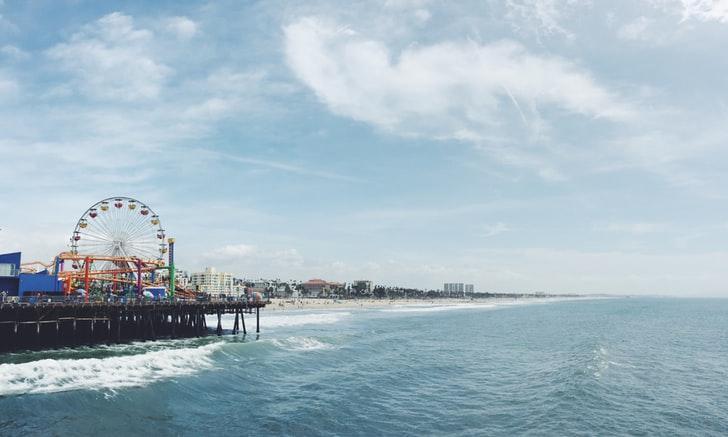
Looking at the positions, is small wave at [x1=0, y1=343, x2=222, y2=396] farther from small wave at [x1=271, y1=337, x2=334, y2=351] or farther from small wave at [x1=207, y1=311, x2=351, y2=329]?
small wave at [x1=207, y1=311, x2=351, y2=329]

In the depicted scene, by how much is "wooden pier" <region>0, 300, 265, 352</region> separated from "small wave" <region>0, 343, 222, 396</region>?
988 cm

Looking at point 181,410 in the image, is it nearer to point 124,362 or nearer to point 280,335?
point 124,362

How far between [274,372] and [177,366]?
756cm

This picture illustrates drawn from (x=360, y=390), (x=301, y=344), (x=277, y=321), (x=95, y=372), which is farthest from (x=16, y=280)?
(x=277, y=321)

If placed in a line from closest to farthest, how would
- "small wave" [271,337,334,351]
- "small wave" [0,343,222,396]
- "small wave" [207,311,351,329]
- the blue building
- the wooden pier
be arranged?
"small wave" [0,343,222,396] < the wooden pier < the blue building < "small wave" [271,337,334,351] < "small wave" [207,311,351,329]

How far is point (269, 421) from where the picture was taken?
1038 inches

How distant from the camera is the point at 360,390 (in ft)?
112

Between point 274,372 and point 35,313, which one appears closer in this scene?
point 274,372

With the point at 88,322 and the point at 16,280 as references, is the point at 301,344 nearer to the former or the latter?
the point at 88,322

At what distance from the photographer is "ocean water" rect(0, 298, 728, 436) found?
25500 mm

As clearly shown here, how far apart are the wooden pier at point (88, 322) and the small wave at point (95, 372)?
32.4 feet

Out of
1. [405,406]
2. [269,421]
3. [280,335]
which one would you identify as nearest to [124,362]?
[269,421]

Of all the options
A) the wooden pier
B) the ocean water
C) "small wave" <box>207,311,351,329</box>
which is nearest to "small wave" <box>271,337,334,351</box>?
the ocean water

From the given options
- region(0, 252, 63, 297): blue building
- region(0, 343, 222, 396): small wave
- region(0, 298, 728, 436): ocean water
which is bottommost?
region(0, 298, 728, 436): ocean water
